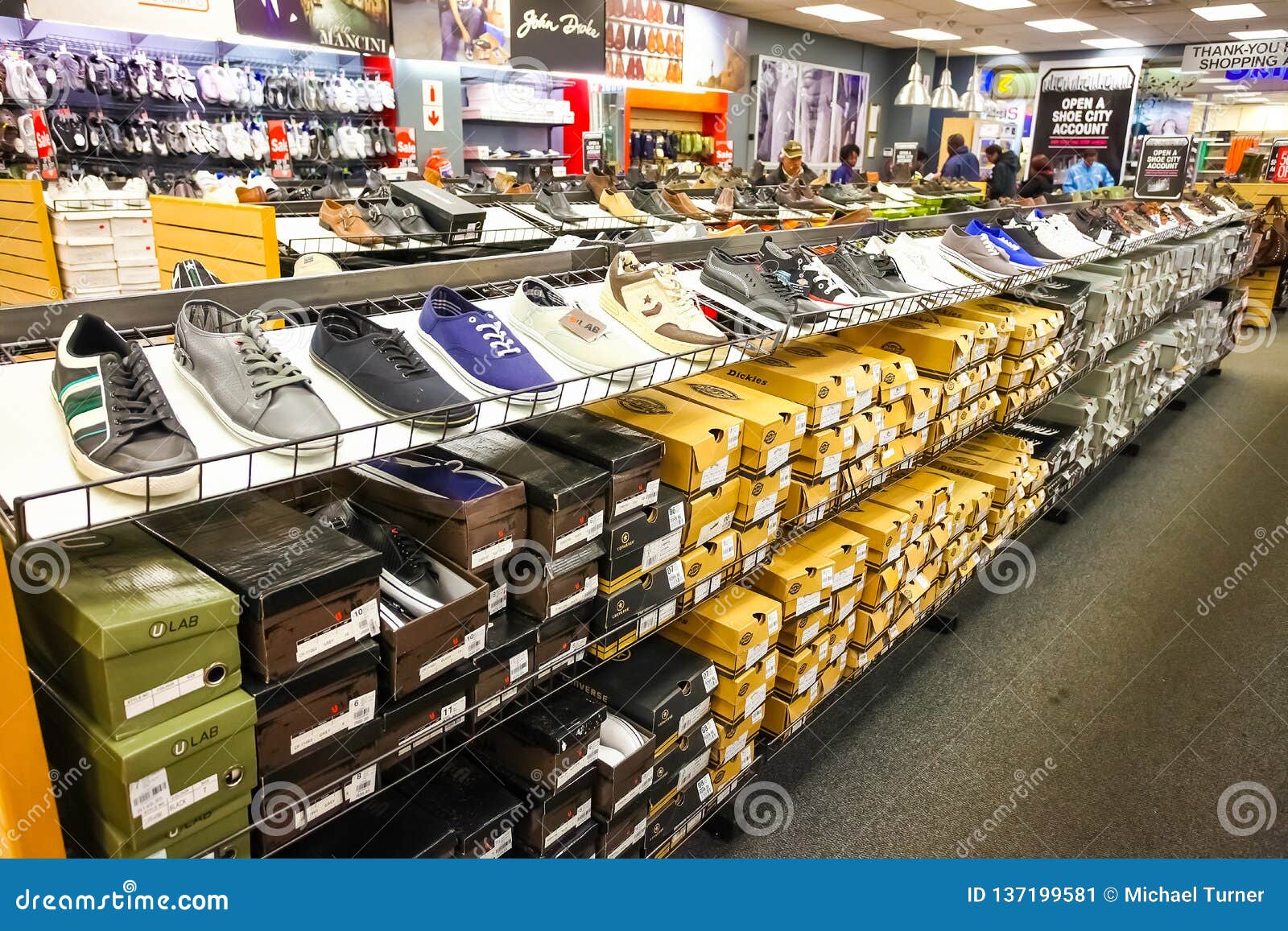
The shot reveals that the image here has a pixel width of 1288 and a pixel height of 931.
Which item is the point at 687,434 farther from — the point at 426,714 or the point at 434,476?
the point at 426,714

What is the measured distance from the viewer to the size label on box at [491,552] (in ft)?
4.90

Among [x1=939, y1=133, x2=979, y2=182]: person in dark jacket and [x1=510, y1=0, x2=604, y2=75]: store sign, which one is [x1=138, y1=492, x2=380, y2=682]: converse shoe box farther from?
[x1=939, y1=133, x2=979, y2=182]: person in dark jacket

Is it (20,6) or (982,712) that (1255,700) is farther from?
(20,6)

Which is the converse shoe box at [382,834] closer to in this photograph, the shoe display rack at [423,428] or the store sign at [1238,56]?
the shoe display rack at [423,428]

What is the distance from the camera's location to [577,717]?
1.77 m

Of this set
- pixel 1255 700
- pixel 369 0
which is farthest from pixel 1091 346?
pixel 369 0

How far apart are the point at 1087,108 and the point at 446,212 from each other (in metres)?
10.8

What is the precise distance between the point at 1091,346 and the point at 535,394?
11.5ft

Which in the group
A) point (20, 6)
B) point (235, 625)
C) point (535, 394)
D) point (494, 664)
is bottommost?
point (494, 664)

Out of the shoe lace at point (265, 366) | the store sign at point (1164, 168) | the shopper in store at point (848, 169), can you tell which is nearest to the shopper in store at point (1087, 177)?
the shopper in store at point (848, 169)

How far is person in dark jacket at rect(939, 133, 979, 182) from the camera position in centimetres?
955

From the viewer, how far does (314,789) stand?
1300mm

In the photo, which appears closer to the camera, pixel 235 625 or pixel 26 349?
pixel 235 625

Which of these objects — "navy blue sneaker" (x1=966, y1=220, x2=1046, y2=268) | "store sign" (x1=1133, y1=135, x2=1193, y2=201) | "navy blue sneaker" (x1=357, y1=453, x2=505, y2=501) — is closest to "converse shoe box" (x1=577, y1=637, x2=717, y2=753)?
"navy blue sneaker" (x1=357, y1=453, x2=505, y2=501)
